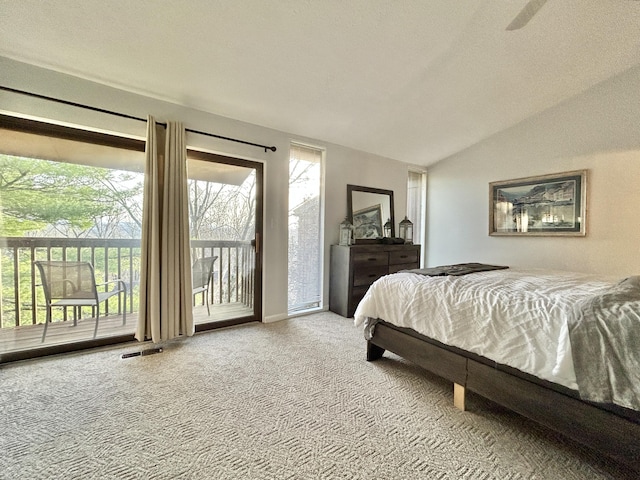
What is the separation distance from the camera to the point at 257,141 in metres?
3.12

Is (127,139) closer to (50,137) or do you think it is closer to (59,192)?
(50,137)

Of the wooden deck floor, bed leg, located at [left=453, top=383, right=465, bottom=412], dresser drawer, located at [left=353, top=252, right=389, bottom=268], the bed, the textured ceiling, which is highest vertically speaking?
the textured ceiling

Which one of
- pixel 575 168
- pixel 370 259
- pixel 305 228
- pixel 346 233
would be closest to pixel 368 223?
pixel 346 233

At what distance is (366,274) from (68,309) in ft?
10.2

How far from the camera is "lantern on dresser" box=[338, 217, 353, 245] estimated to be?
11.8ft

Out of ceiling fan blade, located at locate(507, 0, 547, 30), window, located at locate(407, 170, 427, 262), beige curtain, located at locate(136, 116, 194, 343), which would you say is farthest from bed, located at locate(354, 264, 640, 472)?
window, located at locate(407, 170, 427, 262)

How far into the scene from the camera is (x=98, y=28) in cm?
182

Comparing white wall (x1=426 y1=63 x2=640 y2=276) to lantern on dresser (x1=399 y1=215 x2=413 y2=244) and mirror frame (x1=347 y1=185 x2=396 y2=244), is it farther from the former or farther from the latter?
mirror frame (x1=347 y1=185 x2=396 y2=244)

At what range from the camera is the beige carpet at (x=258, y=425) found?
1.20 meters

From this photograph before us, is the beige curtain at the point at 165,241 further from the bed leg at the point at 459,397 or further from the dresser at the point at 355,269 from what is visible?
the bed leg at the point at 459,397

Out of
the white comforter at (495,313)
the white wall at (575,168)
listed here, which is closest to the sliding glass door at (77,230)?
the white comforter at (495,313)

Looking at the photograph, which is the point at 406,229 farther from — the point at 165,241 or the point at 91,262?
the point at 91,262

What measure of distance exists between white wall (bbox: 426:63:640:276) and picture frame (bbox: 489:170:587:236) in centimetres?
8

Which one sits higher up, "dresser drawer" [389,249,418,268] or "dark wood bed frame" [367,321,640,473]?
"dresser drawer" [389,249,418,268]
